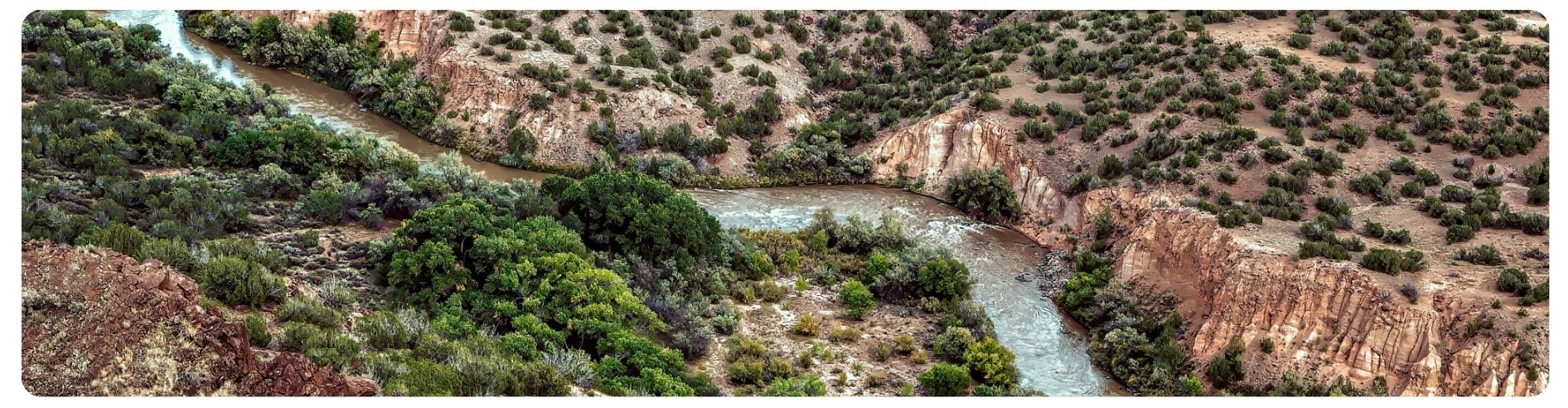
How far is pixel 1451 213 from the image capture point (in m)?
32.8

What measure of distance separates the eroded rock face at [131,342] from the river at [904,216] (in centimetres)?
1748

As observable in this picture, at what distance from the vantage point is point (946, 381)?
Result: 28641 millimetres

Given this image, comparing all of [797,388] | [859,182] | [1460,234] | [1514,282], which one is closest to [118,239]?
[797,388]

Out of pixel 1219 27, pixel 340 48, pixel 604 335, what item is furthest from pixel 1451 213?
pixel 340 48

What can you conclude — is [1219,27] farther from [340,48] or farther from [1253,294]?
[340,48]

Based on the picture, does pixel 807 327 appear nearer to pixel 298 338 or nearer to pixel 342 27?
pixel 298 338

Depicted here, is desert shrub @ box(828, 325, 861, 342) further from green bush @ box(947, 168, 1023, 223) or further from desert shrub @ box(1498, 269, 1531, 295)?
desert shrub @ box(1498, 269, 1531, 295)

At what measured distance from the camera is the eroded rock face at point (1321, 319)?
86.4 ft

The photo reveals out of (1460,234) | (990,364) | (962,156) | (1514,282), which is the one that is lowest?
(990,364)

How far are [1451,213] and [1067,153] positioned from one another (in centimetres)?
1192

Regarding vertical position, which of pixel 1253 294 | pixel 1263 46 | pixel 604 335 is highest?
pixel 1263 46

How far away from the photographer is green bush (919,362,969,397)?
93.7ft

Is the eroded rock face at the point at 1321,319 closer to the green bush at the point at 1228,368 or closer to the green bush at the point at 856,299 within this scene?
the green bush at the point at 1228,368

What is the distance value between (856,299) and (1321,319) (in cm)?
1111
